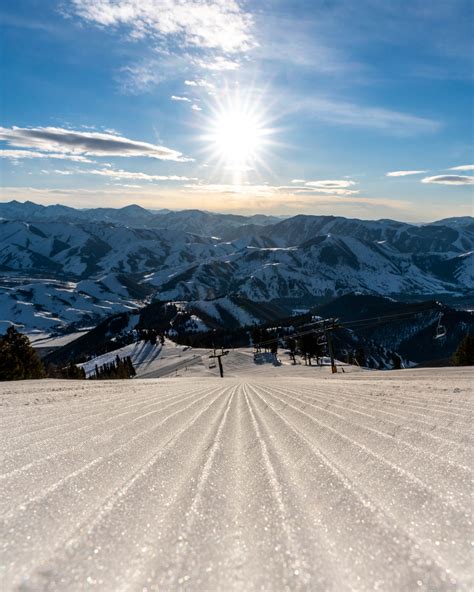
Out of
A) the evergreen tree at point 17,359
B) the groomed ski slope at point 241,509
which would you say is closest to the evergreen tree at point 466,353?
the evergreen tree at point 17,359

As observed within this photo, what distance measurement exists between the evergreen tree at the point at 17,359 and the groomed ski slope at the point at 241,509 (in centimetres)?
4987

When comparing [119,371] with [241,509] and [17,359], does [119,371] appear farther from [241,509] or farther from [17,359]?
[241,509]

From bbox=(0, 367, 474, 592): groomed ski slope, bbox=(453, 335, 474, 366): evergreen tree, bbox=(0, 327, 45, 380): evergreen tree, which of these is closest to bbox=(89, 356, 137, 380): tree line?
bbox=(0, 327, 45, 380): evergreen tree

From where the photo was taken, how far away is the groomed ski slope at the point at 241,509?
8.79 ft

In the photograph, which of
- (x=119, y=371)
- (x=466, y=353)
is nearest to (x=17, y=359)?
(x=119, y=371)

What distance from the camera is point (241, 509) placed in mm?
3727

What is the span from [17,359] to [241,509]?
185ft

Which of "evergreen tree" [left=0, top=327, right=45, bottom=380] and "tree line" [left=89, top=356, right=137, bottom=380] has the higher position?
"evergreen tree" [left=0, top=327, right=45, bottom=380]

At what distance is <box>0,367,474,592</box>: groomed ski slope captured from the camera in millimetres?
2680

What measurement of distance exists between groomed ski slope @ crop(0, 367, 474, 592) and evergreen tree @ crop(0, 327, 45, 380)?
164ft

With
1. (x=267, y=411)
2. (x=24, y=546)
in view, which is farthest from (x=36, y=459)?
(x=267, y=411)

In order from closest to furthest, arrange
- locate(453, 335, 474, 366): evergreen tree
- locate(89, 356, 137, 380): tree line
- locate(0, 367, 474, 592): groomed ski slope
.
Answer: locate(0, 367, 474, 592): groomed ski slope < locate(453, 335, 474, 366): evergreen tree < locate(89, 356, 137, 380): tree line

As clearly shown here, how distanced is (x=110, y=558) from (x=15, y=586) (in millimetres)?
629

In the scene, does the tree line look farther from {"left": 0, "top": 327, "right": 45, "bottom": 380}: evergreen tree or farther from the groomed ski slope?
the groomed ski slope
